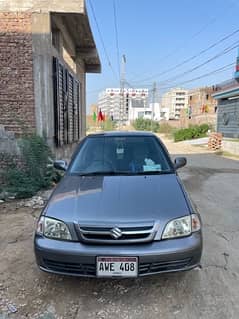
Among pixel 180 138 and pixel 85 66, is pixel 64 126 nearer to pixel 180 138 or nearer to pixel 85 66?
pixel 85 66

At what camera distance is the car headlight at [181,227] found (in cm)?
243

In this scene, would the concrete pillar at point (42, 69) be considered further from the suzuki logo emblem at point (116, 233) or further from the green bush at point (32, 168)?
the suzuki logo emblem at point (116, 233)

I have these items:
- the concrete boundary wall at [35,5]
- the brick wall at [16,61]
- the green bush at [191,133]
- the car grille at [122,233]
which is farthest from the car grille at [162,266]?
the green bush at [191,133]

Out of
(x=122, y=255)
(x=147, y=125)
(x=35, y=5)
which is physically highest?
Answer: (x=35, y=5)

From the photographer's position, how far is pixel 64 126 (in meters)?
9.00

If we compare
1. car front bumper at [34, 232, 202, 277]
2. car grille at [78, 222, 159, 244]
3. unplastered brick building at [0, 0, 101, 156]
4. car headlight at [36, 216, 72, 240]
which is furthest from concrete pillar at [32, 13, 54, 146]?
car grille at [78, 222, 159, 244]

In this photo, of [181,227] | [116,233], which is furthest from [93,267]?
[181,227]

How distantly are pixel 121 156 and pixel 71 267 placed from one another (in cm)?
171

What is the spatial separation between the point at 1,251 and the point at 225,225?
335cm

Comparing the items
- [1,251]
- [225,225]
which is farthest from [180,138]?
[1,251]

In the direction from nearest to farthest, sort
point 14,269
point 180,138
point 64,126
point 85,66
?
1. point 14,269
2. point 64,126
3. point 85,66
4. point 180,138

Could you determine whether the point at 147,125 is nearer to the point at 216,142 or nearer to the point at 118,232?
the point at 216,142

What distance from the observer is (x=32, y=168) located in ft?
21.4

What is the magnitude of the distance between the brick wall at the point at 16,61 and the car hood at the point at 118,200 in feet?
14.5
